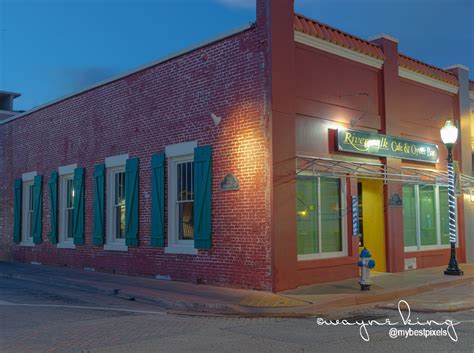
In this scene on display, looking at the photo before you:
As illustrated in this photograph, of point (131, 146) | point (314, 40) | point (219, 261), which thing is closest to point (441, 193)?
Result: point (314, 40)

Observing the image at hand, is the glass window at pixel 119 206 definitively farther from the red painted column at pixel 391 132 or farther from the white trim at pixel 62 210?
the red painted column at pixel 391 132

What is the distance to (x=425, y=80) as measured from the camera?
57.4ft

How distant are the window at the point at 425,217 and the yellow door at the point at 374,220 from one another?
1.23 m

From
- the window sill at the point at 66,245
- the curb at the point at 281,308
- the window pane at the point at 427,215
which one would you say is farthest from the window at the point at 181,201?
the window pane at the point at 427,215

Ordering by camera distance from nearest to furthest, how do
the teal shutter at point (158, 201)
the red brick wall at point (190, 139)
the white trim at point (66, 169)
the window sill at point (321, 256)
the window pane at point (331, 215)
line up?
the red brick wall at point (190, 139)
the window sill at point (321, 256)
the window pane at point (331, 215)
the teal shutter at point (158, 201)
the white trim at point (66, 169)

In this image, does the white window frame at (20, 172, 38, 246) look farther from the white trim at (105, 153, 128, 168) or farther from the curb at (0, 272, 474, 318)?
the curb at (0, 272, 474, 318)

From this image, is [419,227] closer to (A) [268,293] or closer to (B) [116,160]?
(A) [268,293]

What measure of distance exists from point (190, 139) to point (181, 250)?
2.92 m

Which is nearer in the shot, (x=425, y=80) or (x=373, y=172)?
(x=373, y=172)

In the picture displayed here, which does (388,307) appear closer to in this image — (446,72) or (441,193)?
(441,193)

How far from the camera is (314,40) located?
13.7 metres

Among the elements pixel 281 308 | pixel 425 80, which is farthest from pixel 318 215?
pixel 425 80

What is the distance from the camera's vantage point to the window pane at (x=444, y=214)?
58.8ft
